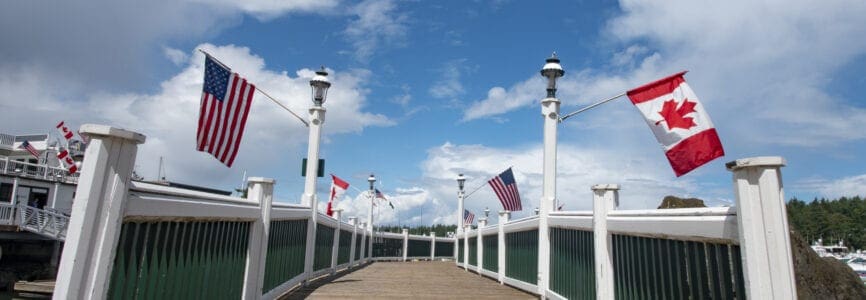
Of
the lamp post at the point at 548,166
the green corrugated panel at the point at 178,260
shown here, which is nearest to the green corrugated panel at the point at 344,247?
the lamp post at the point at 548,166

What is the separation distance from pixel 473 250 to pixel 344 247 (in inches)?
204

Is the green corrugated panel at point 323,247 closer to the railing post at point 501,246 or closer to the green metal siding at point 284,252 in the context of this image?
the green metal siding at point 284,252

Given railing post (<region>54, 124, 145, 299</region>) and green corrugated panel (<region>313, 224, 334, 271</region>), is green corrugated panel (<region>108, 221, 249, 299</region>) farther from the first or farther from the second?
green corrugated panel (<region>313, 224, 334, 271</region>)

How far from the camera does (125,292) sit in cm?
326

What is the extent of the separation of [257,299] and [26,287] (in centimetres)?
2400

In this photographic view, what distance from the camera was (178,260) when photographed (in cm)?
400

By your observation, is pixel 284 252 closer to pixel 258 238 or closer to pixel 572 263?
pixel 258 238

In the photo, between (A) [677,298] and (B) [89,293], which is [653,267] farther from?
(B) [89,293]

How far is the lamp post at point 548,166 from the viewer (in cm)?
873

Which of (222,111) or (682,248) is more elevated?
(222,111)

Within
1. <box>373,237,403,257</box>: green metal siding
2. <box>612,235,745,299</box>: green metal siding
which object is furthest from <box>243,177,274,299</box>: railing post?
<box>373,237,403,257</box>: green metal siding

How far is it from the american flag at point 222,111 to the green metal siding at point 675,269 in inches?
199

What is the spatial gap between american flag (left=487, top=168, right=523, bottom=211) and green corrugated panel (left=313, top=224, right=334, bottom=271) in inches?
229

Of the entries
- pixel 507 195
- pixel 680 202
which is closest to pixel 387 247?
pixel 507 195
